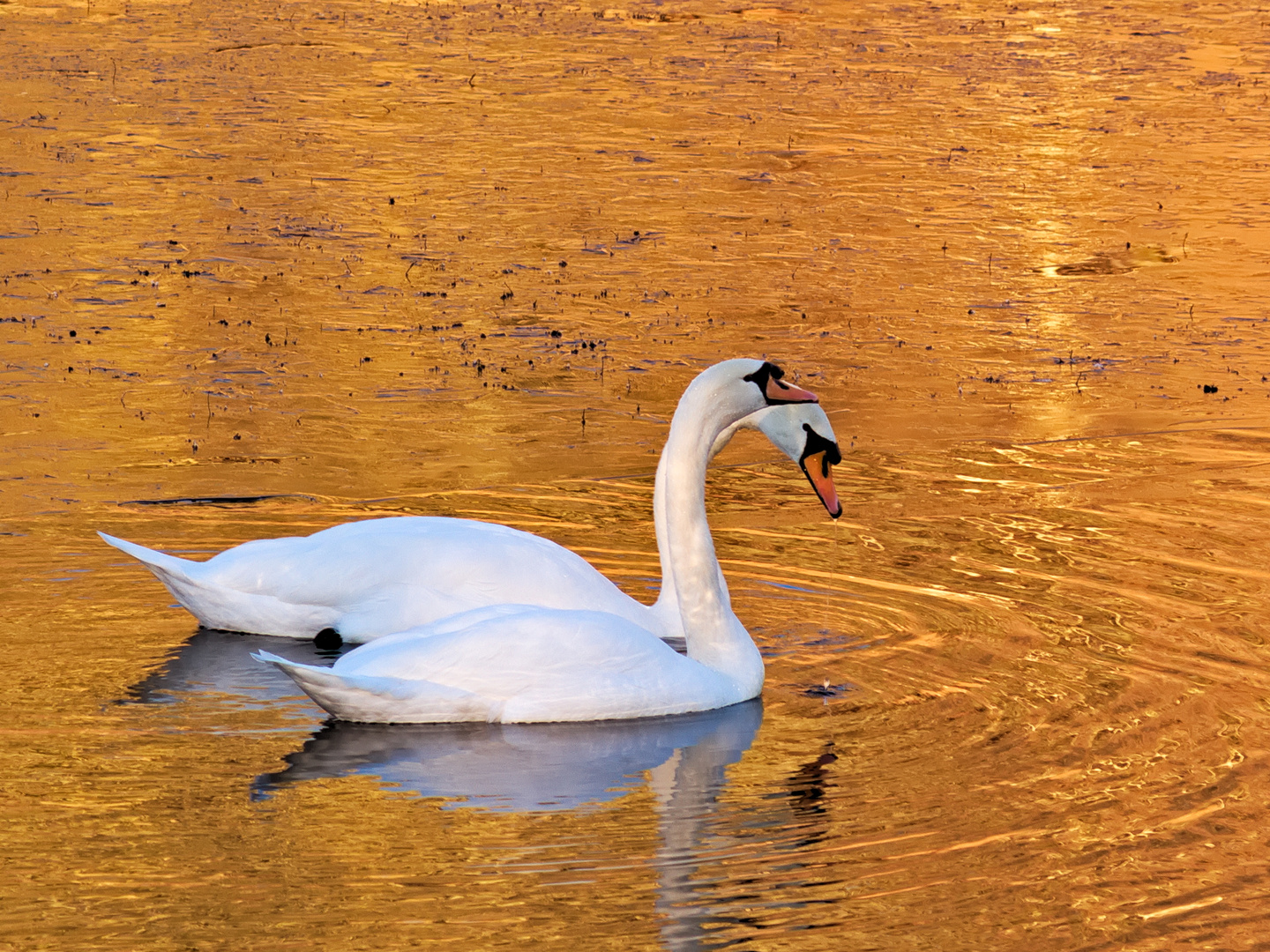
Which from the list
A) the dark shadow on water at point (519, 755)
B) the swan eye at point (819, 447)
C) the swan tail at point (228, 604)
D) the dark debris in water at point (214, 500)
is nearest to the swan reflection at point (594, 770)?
the dark shadow on water at point (519, 755)

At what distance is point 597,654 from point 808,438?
1253 millimetres

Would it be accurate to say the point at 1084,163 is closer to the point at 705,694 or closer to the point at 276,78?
the point at 276,78

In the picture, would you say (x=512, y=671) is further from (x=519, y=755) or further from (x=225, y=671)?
(x=225, y=671)

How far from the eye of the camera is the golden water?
20.4ft

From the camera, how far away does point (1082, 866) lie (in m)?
6.34

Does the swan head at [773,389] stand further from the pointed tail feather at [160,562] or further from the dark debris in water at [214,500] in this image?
the dark debris in water at [214,500]

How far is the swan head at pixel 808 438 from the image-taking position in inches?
323

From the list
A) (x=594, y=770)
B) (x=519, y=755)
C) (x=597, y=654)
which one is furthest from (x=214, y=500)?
(x=594, y=770)

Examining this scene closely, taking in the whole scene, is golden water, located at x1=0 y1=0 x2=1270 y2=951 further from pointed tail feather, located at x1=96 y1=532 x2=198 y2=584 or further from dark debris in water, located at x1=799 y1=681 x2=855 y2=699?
pointed tail feather, located at x1=96 y1=532 x2=198 y2=584

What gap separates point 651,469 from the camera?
11117mm

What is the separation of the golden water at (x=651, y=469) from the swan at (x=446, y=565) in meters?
0.31

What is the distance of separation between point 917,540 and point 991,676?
1.76 m

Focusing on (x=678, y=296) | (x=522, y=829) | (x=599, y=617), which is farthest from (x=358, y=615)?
(x=678, y=296)

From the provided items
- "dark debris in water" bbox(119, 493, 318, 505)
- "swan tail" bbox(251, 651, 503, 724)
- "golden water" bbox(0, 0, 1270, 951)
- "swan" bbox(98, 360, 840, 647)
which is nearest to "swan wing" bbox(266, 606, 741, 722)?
"swan tail" bbox(251, 651, 503, 724)
